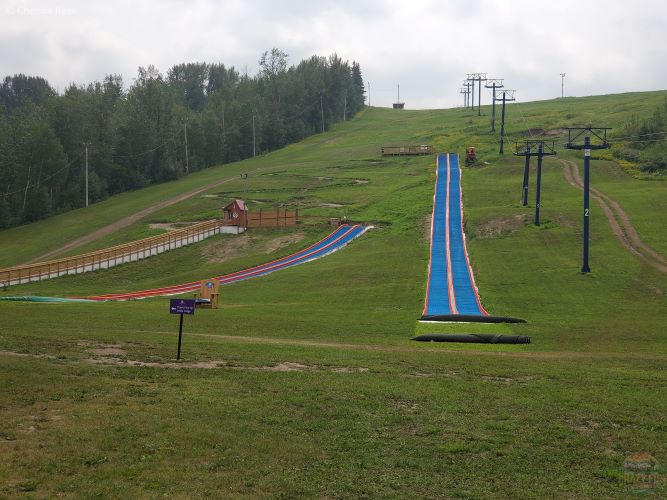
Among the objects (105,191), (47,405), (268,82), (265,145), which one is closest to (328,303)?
(47,405)

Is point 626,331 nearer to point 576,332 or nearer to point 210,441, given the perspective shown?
point 576,332

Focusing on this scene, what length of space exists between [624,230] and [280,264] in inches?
1181

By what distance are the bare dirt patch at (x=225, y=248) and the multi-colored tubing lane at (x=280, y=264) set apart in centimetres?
641

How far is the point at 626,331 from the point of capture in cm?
3272

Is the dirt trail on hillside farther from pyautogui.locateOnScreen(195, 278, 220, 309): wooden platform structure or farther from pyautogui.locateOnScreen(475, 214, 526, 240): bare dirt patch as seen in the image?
pyautogui.locateOnScreen(475, 214, 526, 240): bare dirt patch

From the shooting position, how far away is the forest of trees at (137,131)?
336 ft

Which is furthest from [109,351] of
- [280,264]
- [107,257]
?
[107,257]

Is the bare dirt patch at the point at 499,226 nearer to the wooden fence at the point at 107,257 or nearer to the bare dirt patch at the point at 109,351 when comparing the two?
the wooden fence at the point at 107,257

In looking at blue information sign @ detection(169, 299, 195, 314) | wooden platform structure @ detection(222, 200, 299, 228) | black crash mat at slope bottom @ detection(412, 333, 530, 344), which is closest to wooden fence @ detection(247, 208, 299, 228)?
wooden platform structure @ detection(222, 200, 299, 228)

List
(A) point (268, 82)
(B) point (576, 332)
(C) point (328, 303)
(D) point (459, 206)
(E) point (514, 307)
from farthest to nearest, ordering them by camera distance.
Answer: (A) point (268, 82)
(D) point (459, 206)
(C) point (328, 303)
(E) point (514, 307)
(B) point (576, 332)

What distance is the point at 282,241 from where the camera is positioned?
7281 cm

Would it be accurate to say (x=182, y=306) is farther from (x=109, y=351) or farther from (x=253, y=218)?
(x=253, y=218)

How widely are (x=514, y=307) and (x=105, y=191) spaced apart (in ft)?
294

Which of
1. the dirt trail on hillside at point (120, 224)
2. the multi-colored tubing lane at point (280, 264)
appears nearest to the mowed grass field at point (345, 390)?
the multi-colored tubing lane at point (280, 264)
